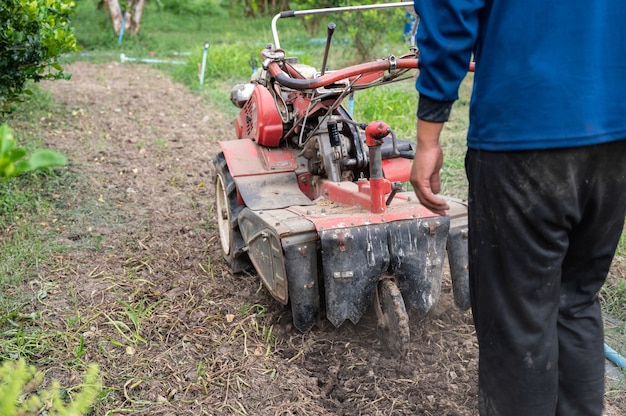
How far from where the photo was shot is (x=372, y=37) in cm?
1005

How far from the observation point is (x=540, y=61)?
1.77 metres

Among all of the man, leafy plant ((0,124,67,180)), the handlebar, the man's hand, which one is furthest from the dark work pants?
leafy plant ((0,124,67,180))

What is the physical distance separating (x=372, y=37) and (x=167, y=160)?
4.93 meters

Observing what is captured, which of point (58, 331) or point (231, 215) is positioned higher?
point (231, 215)

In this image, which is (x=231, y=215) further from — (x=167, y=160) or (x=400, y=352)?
(x=167, y=160)

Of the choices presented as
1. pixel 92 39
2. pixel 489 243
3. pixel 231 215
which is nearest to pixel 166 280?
pixel 231 215

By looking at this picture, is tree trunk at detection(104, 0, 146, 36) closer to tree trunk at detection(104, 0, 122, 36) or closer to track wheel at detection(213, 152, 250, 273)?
tree trunk at detection(104, 0, 122, 36)

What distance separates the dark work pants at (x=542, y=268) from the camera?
1.86 m

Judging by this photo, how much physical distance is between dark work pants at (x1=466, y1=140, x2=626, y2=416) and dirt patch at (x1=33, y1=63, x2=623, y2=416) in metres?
0.70

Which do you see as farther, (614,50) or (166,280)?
(166,280)

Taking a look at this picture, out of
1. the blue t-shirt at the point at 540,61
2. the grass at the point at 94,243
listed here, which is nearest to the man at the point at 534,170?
the blue t-shirt at the point at 540,61

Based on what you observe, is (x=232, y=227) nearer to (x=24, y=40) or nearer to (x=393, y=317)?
(x=393, y=317)

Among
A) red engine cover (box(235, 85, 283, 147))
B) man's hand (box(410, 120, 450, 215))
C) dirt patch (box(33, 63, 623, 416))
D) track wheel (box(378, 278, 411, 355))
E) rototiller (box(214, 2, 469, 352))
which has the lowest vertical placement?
dirt patch (box(33, 63, 623, 416))

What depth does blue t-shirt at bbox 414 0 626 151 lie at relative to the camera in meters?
1.75
